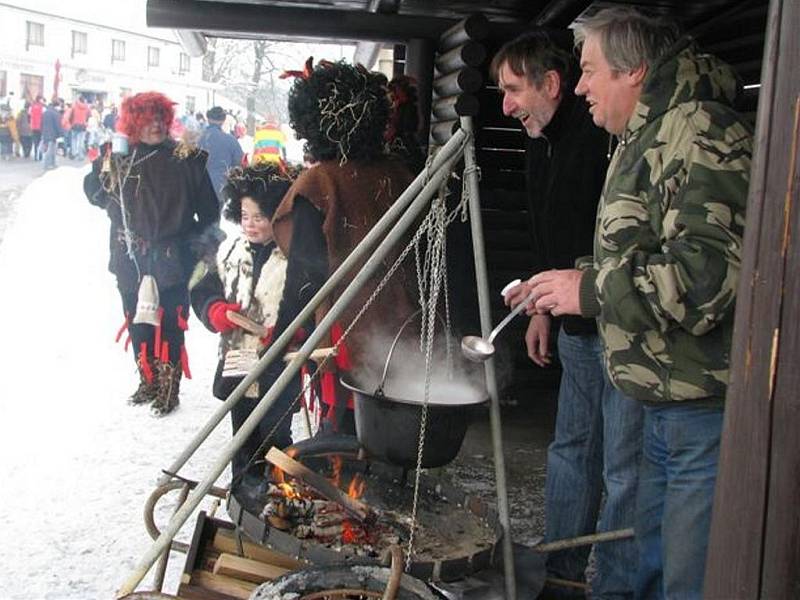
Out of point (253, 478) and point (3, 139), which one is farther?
point (3, 139)

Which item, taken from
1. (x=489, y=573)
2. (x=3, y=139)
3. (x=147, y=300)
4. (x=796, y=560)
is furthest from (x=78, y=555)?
(x=3, y=139)

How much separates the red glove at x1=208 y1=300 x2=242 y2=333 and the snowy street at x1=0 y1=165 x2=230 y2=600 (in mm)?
942

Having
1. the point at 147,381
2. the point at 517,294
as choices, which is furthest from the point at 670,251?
the point at 147,381

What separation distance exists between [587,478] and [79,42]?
49474 millimetres

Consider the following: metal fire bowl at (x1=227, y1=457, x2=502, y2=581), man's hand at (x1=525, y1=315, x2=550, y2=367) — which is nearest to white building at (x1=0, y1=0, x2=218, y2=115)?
man's hand at (x1=525, y1=315, x2=550, y2=367)

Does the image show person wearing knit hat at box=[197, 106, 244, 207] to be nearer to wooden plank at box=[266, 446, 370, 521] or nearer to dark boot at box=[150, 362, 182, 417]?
dark boot at box=[150, 362, 182, 417]

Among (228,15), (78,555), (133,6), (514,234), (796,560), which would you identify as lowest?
(78,555)

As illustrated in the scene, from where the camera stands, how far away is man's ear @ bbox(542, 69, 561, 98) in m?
3.18

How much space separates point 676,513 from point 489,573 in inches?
36.5

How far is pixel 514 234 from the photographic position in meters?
6.54

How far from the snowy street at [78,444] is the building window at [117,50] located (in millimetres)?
41603

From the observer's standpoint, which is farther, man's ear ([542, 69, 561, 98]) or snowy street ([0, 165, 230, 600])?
snowy street ([0, 165, 230, 600])

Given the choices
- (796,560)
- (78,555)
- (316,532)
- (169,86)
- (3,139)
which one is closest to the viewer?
(796,560)

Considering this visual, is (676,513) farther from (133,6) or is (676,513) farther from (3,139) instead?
(133,6)
